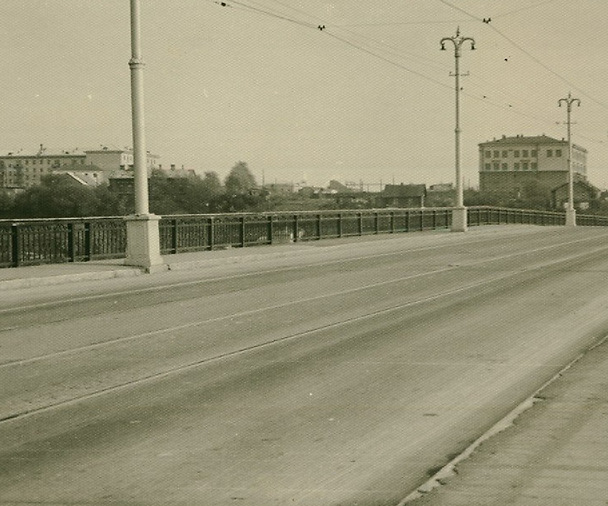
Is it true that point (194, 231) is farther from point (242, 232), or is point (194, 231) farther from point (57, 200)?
point (57, 200)

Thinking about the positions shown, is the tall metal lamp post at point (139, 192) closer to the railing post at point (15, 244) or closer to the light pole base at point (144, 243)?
the light pole base at point (144, 243)

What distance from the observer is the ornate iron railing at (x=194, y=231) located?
24.6m

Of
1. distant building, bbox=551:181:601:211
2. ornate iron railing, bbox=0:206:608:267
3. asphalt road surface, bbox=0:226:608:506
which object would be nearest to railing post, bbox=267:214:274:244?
ornate iron railing, bbox=0:206:608:267

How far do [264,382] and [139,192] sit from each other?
15.8 meters

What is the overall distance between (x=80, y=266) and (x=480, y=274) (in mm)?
9077

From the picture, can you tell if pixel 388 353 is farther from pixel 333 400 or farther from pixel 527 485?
pixel 527 485

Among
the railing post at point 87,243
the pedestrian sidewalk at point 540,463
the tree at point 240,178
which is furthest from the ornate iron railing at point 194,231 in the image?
the tree at point 240,178

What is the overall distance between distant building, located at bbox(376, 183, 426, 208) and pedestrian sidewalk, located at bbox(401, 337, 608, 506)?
6447 inches

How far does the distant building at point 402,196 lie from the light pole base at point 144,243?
148 m

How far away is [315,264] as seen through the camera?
27.9 meters

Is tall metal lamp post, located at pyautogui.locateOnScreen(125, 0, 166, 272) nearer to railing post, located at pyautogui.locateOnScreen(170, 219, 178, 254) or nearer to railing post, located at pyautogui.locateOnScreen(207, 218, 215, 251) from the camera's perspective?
railing post, located at pyautogui.locateOnScreen(170, 219, 178, 254)

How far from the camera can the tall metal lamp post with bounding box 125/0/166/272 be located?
25.0 meters

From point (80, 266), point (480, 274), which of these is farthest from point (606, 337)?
point (80, 266)

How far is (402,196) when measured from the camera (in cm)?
17600
